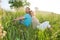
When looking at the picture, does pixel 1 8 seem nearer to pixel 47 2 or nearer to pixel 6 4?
pixel 6 4

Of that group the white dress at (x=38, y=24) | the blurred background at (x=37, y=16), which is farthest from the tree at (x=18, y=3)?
the white dress at (x=38, y=24)

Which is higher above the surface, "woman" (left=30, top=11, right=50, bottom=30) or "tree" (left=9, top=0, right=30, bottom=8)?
"tree" (left=9, top=0, right=30, bottom=8)

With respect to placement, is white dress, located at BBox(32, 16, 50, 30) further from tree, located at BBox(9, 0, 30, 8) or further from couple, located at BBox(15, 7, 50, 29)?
tree, located at BBox(9, 0, 30, 8)

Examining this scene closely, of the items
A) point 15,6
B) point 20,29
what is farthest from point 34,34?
point 15,6

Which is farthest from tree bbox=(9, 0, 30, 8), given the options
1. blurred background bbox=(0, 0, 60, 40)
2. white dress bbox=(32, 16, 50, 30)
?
white dress bbox=(32, 16, 50, 30)

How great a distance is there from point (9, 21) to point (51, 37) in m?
0.33

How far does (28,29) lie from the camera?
4.47ft

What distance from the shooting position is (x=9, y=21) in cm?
137

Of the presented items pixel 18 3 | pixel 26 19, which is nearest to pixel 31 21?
pixel 26 19

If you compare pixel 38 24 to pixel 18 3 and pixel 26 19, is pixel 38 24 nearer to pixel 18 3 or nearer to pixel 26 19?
pixel 26 19

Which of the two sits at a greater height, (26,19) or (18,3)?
(18,3)

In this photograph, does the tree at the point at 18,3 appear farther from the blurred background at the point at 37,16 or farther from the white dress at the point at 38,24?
the white dress at the point at 38,24

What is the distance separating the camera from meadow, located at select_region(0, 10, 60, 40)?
134 centimetres

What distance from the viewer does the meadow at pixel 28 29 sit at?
52.8 inches
